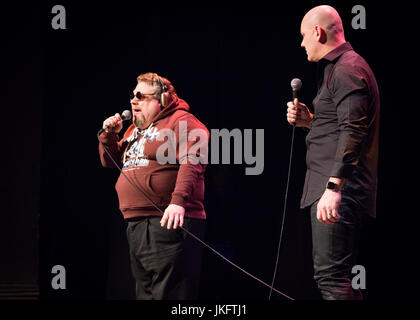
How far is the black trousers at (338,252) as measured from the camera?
1.82 m

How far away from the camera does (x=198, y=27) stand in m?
3.06

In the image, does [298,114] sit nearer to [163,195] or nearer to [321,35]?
[321,35]

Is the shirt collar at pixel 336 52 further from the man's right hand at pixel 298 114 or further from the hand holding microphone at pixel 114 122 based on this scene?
the hand holding microphone at pixel 114 122

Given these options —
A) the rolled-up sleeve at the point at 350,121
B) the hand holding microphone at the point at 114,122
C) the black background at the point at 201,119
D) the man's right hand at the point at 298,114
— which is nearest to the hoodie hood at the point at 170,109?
the hand holding microphone at the point at 114,122

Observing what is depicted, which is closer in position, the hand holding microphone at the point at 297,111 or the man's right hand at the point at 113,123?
the hand holding microphone at the point at 297,111

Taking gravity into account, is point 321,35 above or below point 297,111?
above

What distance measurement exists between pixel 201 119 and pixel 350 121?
1.33 metres

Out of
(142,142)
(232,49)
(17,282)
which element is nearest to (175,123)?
(142,142)

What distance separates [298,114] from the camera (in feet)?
7.16

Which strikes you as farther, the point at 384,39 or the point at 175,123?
the point at 384,39

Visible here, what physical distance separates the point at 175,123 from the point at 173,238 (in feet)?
1.72

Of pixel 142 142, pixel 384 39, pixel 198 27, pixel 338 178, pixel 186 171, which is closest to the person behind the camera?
pixel 338 178

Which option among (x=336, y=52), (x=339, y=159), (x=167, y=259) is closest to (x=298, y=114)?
(x=336, y=52)
